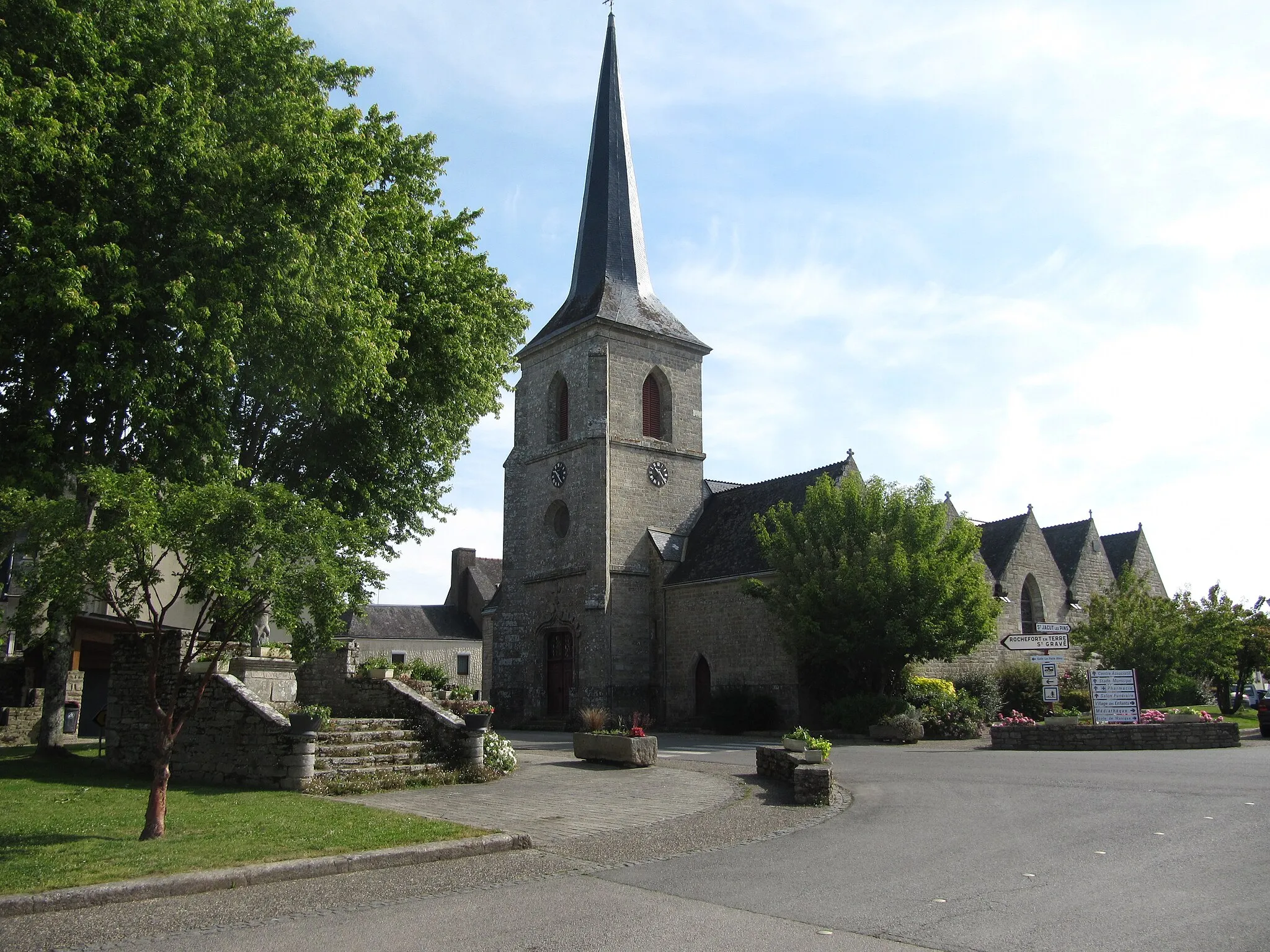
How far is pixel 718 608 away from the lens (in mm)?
30094

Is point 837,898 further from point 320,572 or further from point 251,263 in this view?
point 251,263

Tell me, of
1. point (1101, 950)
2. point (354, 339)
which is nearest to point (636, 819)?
point (1101, 950)

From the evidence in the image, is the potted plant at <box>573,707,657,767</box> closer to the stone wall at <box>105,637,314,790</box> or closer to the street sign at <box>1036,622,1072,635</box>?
the stone wall at <box>105,637,314,790</box>

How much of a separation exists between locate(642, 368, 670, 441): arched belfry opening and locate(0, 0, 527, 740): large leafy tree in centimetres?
1831

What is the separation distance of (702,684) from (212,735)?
1929cm

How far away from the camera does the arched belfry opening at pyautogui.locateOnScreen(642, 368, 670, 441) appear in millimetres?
34094

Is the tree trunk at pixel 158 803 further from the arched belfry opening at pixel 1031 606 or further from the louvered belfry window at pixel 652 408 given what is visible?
the arched belfry opening at pixel 1031 606

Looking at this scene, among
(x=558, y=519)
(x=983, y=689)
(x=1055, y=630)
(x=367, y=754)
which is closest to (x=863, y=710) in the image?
(x=1055, y=630)

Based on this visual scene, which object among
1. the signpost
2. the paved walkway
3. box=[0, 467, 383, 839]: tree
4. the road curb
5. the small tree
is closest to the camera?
the road curb

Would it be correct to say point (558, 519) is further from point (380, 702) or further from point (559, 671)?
point (380, 702)

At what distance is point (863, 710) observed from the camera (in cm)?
2406

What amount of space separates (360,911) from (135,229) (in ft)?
35.3

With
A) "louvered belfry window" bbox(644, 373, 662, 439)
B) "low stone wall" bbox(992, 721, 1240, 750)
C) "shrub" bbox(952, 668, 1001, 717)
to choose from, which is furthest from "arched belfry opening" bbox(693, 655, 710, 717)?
"low stone wall" bbox(992, 721, 1240, 750)

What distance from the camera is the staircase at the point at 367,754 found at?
1301cm
